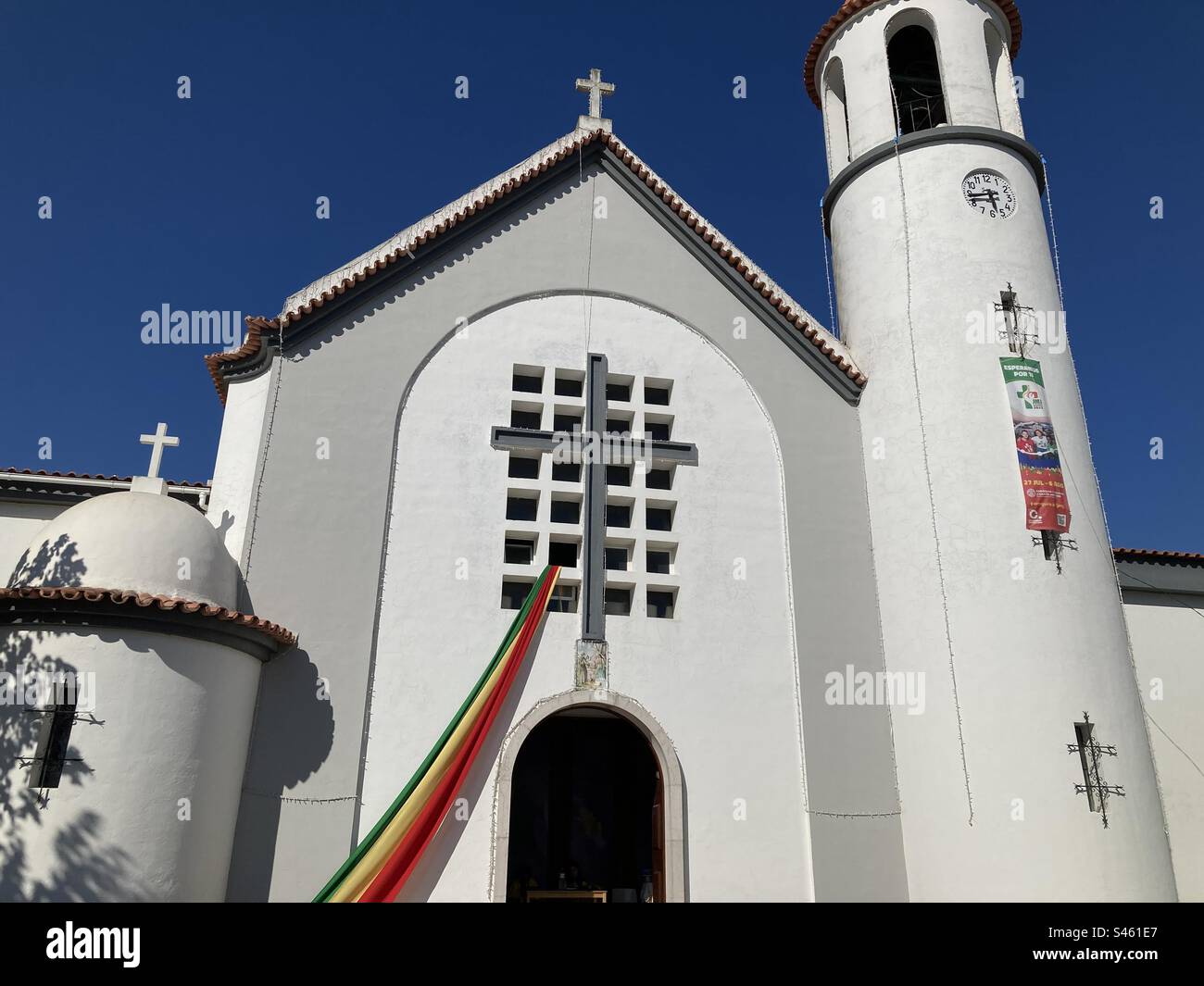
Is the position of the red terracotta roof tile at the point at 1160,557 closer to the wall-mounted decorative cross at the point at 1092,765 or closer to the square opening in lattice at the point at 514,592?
the wall-mounted decorative cross at the point at 1092,765

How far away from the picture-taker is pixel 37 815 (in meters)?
11.0

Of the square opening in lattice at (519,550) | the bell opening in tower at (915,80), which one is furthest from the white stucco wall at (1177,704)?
the square opening in lattice at (519,550)

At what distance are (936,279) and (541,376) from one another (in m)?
7.19

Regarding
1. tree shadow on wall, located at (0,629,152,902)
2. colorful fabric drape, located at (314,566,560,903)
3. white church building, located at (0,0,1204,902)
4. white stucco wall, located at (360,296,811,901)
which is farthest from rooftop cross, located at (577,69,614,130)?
tree shadow on wall, located at (0,629,152,902)

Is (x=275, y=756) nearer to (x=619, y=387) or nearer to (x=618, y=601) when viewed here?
(x=618, y=601)

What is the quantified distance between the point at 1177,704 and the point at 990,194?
32.7 ft

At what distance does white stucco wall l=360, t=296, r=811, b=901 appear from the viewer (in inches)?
557

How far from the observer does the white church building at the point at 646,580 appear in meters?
12.6

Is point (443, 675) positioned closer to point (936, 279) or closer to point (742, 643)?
point (742, 643)

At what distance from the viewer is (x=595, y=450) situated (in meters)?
16.5

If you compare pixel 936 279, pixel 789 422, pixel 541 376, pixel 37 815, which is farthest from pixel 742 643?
pixel 37 815

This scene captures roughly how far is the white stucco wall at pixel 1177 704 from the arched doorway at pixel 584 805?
9.12 m

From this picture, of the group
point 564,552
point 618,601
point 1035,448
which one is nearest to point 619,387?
point 564,552

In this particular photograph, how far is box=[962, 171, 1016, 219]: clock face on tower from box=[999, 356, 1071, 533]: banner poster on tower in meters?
3.16
